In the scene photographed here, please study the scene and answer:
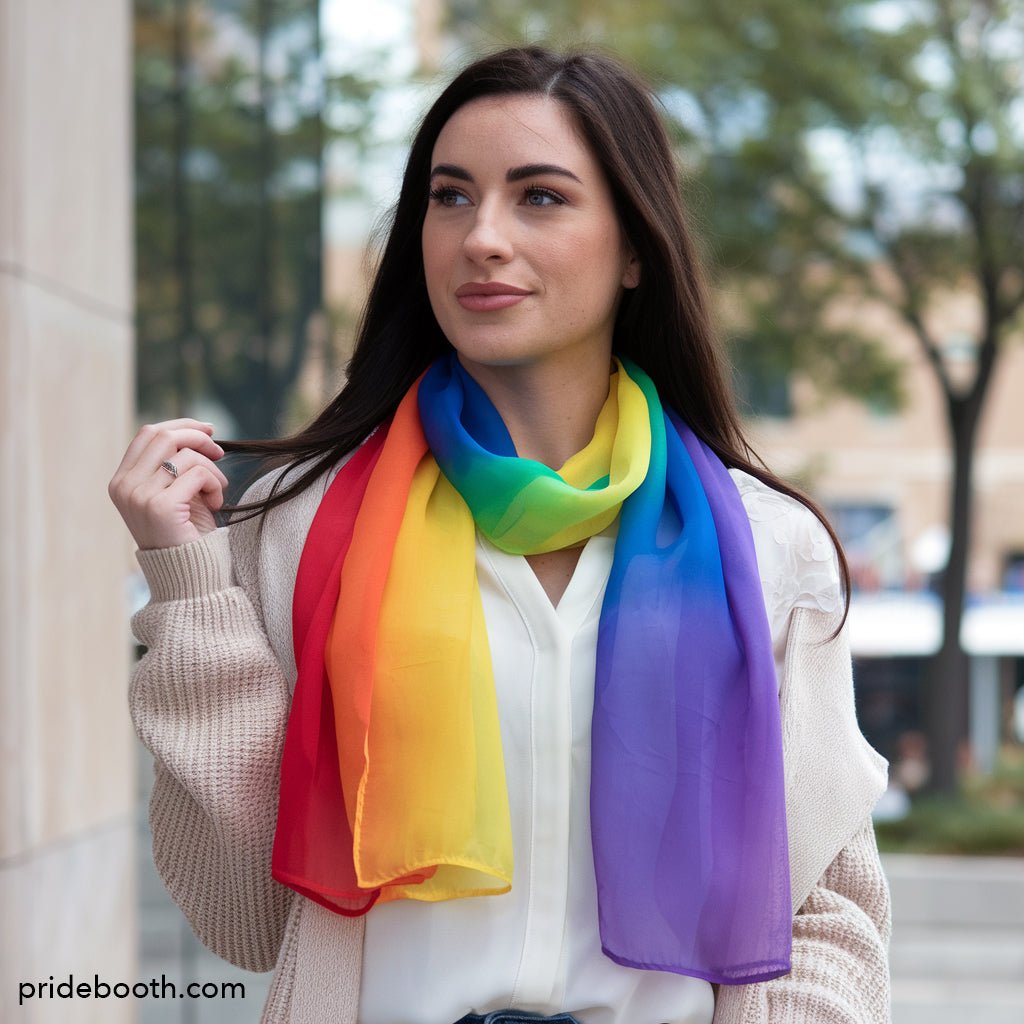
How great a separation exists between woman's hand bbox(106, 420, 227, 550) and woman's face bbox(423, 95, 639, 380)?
400 millimetres

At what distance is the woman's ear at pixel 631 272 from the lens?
243 cm

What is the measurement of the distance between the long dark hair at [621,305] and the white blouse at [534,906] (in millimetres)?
364

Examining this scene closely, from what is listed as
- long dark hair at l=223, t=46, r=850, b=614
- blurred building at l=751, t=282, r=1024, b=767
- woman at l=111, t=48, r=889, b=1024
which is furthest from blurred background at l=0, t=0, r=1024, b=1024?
woman at l=111, t=48, r=889, b=1024

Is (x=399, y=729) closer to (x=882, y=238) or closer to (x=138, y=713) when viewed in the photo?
(x=138, y=713)

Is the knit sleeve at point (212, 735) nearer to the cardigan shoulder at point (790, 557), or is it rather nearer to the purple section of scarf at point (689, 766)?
the purple section of scarf at point (689, 766)

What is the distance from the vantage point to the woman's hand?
2174 millimetres

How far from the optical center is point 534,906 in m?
2.16

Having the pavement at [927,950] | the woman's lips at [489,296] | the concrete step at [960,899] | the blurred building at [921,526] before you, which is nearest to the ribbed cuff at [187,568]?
the woman's lips at [489,296]

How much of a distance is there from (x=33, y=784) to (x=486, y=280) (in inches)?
95.9

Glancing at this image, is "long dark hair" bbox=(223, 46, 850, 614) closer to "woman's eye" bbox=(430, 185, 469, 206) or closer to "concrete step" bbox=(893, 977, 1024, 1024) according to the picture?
→ "woman's eye" bbox=(430, 185, 469, 206)

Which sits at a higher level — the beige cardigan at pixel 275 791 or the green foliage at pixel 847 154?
the green foliage at pixel 847 154

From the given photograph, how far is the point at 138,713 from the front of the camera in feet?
7.23

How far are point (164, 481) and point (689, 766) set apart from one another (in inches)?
32.7

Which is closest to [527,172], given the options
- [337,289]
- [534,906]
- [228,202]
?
[534,906]
